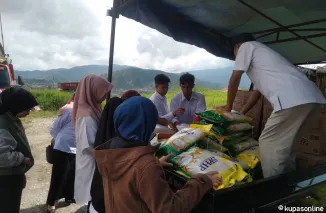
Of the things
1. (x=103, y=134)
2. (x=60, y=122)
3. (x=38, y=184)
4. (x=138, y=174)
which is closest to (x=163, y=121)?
(x=60, y=122)

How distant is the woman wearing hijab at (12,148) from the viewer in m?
2.06

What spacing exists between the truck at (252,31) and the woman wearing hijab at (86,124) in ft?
2.04

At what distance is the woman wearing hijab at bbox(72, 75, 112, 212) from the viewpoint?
2.27 meters

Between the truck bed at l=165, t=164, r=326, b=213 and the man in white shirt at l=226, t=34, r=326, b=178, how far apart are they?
16 cm

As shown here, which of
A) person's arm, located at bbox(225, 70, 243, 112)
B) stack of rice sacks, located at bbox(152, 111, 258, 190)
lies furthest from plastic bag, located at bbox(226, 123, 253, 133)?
person's arm, located at bbox(225, 70, 243, 112)

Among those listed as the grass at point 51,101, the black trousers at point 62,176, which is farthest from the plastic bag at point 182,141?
the grass at point 51,101

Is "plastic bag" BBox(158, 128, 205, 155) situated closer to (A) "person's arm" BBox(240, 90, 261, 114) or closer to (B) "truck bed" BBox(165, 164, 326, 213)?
(B) "truck bed" BBox(165, 164, 326, 213)

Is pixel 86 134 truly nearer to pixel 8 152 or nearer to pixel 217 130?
pixel 8 152

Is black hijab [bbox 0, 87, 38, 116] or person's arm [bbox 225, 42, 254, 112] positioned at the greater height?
person's arm [bbox 225, 42, 254, 112]

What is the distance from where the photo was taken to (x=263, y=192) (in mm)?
1427

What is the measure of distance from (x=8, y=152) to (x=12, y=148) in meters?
0.06

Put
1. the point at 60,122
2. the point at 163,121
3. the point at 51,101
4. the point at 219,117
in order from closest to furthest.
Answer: the point at 219,117 < the point at 60,122 < the point at 163,121 < the point at 51,101

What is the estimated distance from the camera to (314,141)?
208 centimetres

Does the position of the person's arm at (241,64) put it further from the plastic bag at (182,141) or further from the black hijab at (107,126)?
the black hijab at (107,126)
